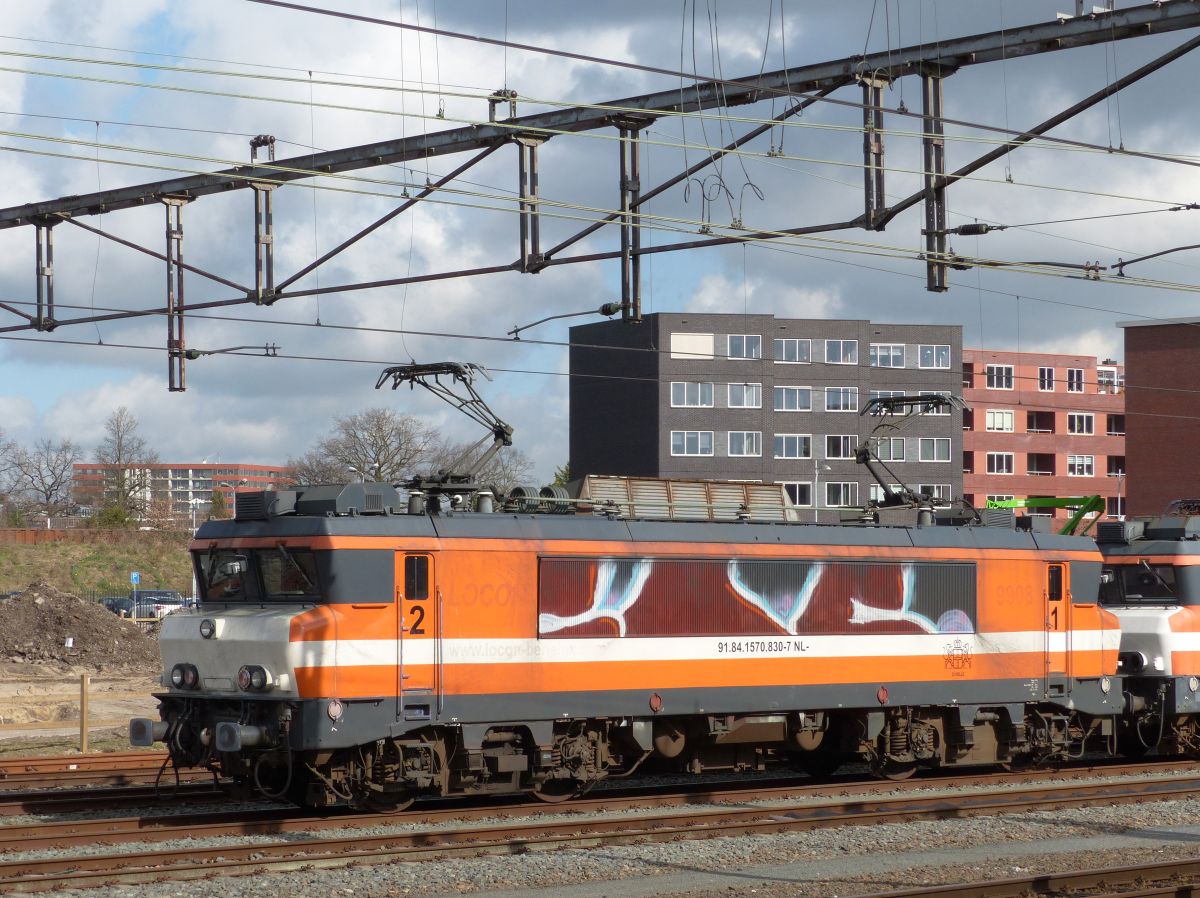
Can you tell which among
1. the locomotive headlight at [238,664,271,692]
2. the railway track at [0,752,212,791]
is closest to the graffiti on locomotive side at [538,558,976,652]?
the locomotive headlight at [238,664,271,692]

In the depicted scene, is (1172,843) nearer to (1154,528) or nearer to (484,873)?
(484,873)

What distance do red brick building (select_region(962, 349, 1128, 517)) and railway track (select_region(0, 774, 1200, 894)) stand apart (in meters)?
81.7

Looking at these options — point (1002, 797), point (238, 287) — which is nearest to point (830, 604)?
point (1002, 797)

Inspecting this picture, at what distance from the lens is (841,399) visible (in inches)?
3430

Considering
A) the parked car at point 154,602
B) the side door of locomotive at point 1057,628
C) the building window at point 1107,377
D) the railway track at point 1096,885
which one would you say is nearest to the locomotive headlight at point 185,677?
the railway track at point 1096,885

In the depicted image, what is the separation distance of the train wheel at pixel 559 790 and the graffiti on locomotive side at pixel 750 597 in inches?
75.7

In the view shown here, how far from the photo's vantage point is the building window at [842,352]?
86.5m

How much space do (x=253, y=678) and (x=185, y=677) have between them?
1303 millimetres

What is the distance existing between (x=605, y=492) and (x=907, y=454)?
→ 70003 millimetres

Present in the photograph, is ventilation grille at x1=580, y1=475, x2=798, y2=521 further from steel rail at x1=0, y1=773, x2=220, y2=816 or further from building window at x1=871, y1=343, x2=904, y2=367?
building window at x1=871, y1=343, x2=904, y2=367

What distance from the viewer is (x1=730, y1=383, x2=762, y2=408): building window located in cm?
8378

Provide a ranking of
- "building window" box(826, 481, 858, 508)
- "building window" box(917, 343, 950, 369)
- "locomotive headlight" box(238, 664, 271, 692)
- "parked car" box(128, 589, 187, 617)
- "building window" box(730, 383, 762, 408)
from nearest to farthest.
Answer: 1. "locomotive headlight" box(238, 664, 271, 692)
2. "parked car" box(128, 589, 187, 617)
3. "building window" box(730, 383, 762, 408)
4. "building window" box(826, 481, 858, 508)
5. "building window" box(917, 343, 950, 369)

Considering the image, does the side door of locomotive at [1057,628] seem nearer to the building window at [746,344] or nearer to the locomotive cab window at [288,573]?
the locomotive cab window at [288,573]

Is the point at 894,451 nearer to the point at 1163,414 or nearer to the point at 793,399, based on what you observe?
the point at 793,399
